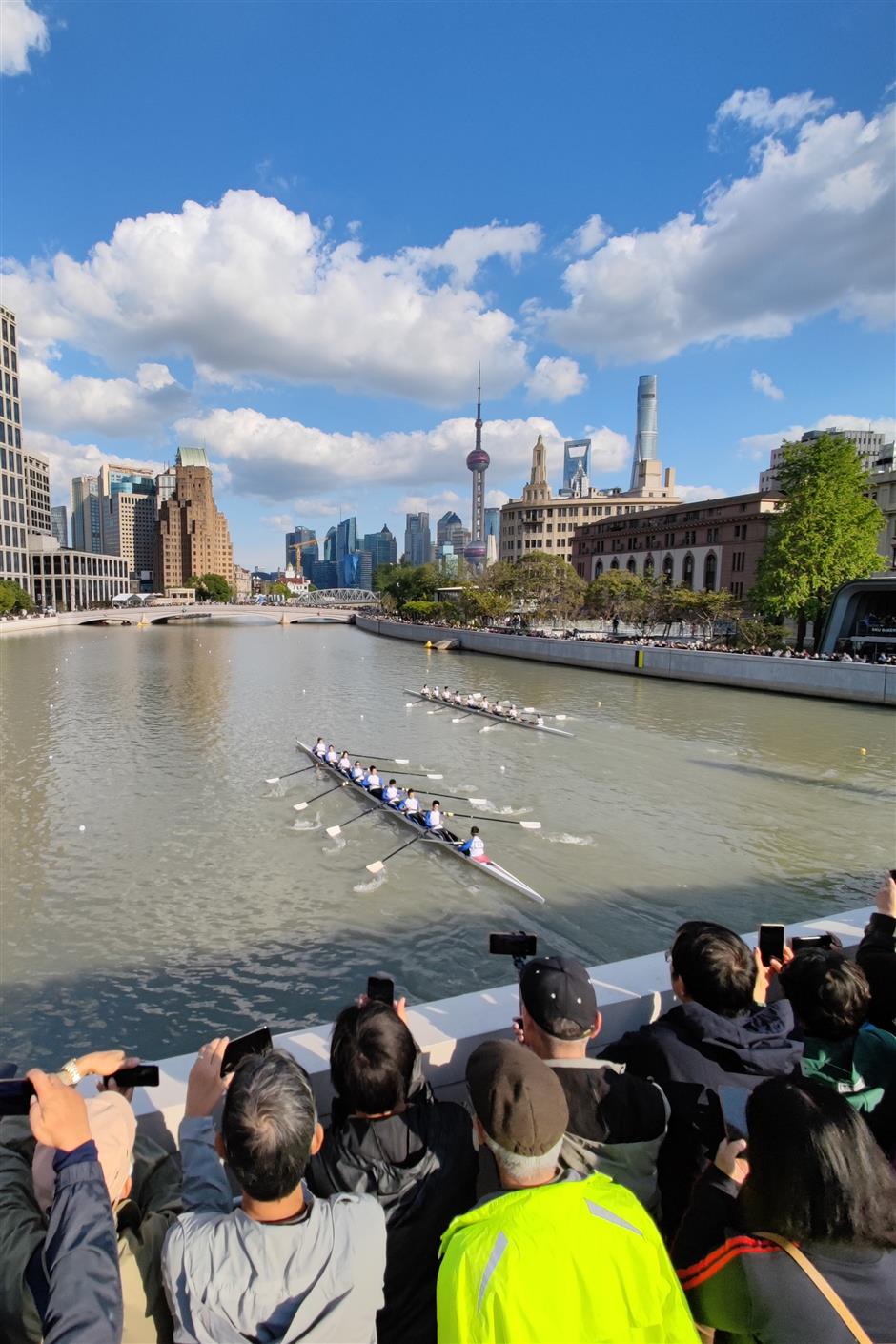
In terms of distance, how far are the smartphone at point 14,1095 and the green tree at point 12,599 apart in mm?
92379

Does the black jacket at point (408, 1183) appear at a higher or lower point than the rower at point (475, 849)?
higher

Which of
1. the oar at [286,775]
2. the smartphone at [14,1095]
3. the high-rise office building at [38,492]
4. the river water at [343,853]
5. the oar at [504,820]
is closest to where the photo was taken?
the smartphone at [14,1095]

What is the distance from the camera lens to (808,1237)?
1.95 metres

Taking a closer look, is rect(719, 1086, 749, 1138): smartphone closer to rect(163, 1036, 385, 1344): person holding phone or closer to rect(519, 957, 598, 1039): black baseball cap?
rect(519, 957, 598, 1039): black baseball cap

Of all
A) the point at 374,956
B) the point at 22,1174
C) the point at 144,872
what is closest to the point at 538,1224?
the point at 22,1174

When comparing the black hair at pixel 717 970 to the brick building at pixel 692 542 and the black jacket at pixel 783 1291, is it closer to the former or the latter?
the black jacket at pixel 783 1291

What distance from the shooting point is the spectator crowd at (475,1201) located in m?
1.95

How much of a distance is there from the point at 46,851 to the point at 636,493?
450 feet

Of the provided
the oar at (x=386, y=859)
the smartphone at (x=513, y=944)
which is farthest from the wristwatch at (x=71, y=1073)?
the oar at (x=386, y=859)

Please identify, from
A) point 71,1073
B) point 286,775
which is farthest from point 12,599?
point 71,1073

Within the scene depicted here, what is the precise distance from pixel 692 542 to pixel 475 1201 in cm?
9073

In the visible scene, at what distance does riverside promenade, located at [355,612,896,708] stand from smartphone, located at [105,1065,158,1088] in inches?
1530

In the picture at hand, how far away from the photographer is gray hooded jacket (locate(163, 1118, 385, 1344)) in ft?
7.22

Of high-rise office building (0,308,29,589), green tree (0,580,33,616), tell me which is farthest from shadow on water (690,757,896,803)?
high-rise office building (0,308,29,589)
